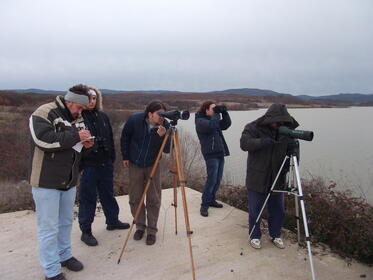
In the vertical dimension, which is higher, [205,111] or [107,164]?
[205,111]

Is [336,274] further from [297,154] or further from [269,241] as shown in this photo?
[297,154]

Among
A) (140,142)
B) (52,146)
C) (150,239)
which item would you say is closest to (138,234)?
(150,239)

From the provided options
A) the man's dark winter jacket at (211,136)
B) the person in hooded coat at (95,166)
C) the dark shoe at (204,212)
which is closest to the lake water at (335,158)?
the man's dark winter jacket at (211,136)

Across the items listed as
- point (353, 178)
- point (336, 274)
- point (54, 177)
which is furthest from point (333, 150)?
point (54, 177)

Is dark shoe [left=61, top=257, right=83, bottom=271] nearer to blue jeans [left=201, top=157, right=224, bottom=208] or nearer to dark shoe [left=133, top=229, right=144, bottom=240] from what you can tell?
dark shoe [left=133, top=229, right=144, bottom=240]

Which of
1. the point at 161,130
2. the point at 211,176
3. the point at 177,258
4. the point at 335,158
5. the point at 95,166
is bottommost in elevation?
the point at 335,158

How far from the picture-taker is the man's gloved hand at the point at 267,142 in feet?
9.58

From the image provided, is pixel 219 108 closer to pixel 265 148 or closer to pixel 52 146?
pixel 265 148

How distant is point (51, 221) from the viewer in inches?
94.7

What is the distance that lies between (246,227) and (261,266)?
0.90m

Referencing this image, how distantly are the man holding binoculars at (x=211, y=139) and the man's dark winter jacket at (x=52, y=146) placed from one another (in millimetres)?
1931

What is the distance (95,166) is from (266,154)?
1753mm

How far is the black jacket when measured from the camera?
9.99ft

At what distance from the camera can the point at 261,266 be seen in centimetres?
291
